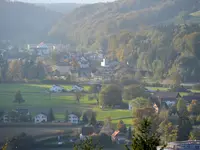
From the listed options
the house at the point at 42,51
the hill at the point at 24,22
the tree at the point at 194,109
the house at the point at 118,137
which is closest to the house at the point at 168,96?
the tree at the point at 194,109

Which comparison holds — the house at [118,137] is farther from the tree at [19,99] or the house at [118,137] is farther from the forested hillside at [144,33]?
the forested hillside at [144,33]

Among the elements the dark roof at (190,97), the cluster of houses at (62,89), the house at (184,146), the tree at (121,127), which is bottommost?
the house at (184,146)

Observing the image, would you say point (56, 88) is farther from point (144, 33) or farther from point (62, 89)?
point (144, 33)

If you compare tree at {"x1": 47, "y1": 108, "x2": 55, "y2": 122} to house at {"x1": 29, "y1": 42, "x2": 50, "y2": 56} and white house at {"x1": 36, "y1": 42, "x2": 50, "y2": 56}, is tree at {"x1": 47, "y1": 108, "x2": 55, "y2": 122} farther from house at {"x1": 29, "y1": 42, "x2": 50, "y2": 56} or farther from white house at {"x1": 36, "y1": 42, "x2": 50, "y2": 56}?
white house at {"x1": 36, "y1": 42, "x2": 50, "y2": 56}

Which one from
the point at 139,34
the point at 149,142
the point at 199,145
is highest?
the point at 139,34

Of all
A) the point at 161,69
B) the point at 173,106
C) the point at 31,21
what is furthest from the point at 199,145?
the point at 31,21

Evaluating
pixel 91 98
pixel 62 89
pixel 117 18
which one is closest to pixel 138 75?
pixel 62 89

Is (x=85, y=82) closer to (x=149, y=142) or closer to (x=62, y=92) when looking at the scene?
(x=62, y=92)
